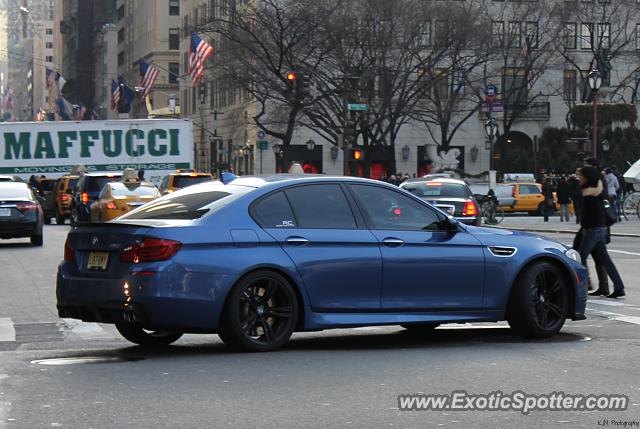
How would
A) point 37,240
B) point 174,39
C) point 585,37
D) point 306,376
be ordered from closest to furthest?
1. point 306,376
2. point 37,240
3. point 585,37
4. point 174,39

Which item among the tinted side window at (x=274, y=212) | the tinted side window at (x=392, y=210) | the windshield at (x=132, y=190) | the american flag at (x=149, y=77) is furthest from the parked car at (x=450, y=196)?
the american flag at (x=149, y=77)

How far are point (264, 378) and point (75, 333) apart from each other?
3.77 meters

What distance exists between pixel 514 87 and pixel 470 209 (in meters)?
44.8

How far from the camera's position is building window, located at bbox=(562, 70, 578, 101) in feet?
263

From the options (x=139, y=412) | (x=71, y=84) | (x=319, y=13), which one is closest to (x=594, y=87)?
(x=319, y=13)

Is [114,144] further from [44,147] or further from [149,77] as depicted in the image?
[149,77]

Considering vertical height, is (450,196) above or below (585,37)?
below

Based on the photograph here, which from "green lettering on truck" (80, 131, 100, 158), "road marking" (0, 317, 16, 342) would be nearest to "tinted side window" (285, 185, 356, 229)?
"road marking" (0, 317, 16, 342)

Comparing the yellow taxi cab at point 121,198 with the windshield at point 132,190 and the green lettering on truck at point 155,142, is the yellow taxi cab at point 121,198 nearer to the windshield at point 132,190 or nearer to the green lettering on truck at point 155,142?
the windshield at point 132,190

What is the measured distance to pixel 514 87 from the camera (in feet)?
245

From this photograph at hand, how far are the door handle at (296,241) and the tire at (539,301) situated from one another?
2103 millimetres

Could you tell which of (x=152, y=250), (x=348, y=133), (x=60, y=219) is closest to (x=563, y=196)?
(x=348, y=133)

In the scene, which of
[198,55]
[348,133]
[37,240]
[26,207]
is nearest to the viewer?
[26,207]

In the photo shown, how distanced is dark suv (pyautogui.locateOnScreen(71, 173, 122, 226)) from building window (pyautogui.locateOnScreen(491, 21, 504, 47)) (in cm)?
2997
